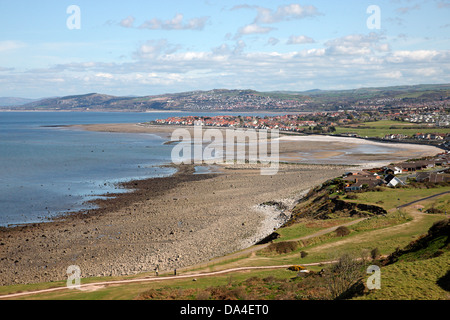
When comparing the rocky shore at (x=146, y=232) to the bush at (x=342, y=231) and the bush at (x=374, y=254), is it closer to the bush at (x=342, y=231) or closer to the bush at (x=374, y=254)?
the bush at (x=342, y=231)

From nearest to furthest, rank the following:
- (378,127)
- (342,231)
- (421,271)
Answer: (421,271)
(342,231)
(378,127)

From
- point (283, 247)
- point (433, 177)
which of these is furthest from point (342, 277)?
point (433, 177)

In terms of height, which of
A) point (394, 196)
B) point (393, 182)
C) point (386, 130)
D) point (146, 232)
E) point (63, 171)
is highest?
point (386, 130)

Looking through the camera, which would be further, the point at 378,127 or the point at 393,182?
the point at 378,127

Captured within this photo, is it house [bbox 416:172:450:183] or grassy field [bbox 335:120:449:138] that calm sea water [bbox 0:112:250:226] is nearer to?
house [bbox 416:172:450:183]

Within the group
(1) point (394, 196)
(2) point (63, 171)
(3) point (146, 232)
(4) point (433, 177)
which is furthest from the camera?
(2) point (63, 171)

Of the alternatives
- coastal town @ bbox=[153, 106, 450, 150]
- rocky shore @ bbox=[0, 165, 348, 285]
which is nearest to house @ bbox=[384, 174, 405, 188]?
rocky shore @ bbox=[0, 165, 348, 285]

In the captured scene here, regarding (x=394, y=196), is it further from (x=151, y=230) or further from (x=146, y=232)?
(x=146, y=232)
